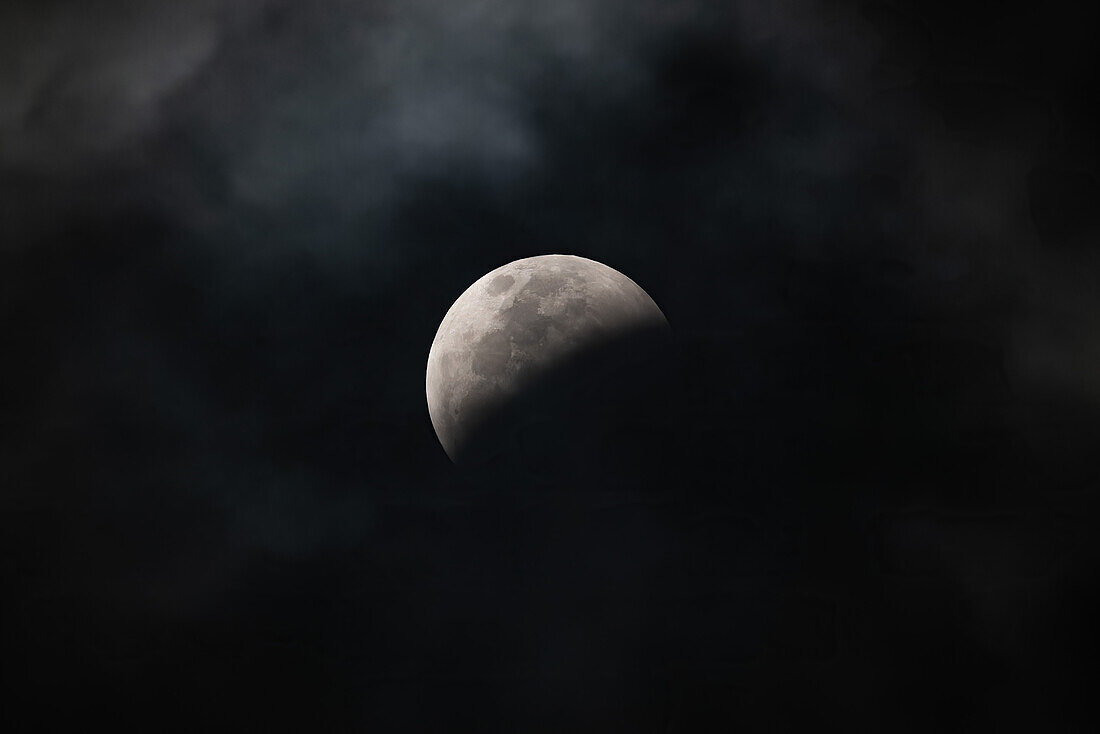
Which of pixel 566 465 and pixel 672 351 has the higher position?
pixel 672 351

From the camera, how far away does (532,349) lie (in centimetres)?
1502

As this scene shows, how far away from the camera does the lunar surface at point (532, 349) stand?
49.4 ft

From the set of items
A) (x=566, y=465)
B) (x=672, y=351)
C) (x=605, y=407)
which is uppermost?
(x=672, y=351)

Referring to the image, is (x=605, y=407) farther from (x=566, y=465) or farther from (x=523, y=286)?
(x=523, y=286)

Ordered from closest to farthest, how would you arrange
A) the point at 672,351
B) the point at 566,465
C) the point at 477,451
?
the point at 566,465
the point at 477,451
the point at 672,351

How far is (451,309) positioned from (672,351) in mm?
5263

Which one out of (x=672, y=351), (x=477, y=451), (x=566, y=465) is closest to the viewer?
(x=566, y=465)

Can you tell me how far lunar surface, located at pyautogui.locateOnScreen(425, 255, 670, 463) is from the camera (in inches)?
593

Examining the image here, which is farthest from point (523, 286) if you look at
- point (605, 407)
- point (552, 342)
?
point (605, 407)

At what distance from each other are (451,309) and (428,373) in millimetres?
1748

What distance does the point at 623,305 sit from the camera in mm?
16234

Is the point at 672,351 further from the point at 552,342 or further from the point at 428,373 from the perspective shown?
the point at 428,373

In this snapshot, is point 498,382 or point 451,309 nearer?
point 498,382

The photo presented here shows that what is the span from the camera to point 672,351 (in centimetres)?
1714
